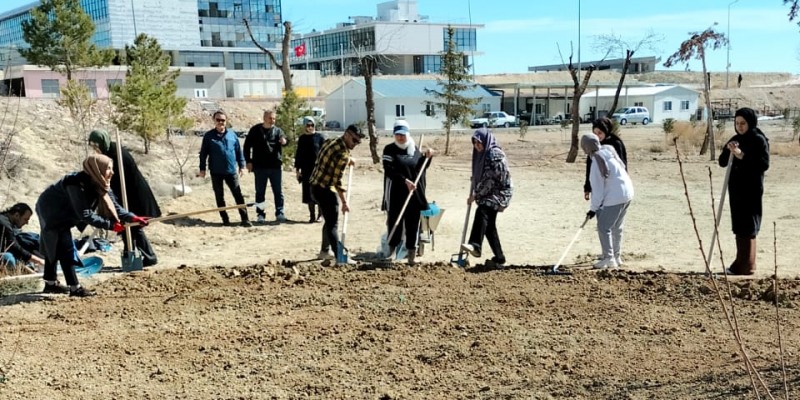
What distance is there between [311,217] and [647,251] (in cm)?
475

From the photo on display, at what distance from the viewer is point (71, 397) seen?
14.1ft

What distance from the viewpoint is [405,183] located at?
738 cm

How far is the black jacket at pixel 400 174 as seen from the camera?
7.39 metres

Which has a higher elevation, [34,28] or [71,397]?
[34,28]

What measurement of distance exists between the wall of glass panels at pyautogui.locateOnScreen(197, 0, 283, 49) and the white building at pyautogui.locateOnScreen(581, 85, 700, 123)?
125 ft

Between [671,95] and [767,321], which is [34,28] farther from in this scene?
[671,95]

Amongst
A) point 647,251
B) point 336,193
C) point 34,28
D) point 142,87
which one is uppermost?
point 34,28

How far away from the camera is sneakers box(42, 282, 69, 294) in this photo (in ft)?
21.5

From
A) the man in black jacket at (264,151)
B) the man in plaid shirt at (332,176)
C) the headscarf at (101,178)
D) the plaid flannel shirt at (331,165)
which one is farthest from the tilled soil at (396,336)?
the man in black jacket at (264,151)

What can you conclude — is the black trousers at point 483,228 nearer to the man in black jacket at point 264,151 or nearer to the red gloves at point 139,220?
the red gloves at point 139,220

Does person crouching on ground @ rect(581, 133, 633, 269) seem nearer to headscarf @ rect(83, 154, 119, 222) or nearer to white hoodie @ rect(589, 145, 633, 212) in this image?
white hoodie @ rect(589, 145, 633, 212)

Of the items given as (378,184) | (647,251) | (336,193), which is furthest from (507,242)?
(378,184)

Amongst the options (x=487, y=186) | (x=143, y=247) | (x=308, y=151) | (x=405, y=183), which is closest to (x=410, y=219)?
(x=405, y=183)

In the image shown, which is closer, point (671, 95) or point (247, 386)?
point (247, 386)
